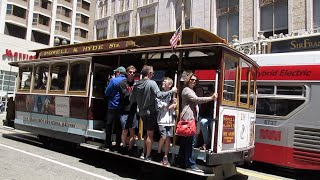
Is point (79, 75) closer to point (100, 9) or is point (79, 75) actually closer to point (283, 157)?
point (283, 157)

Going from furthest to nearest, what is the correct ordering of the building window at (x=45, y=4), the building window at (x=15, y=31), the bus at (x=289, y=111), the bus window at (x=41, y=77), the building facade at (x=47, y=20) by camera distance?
the building window at (x=45, y=4) → the building facade at (x=47, y=20) → the building window at (x=15, y=31) → the bus window at (x=41, y=77) → the bus at (x=289, y=111)

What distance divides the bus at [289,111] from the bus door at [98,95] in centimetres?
424

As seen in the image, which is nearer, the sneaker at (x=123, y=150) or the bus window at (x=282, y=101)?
the sneaker at (x=123, y=150)

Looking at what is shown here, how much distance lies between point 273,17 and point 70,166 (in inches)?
667

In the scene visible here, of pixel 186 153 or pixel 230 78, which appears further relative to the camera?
pixel 230 78

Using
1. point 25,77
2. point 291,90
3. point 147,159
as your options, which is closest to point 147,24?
point 25,77

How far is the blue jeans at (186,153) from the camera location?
21.8 feet

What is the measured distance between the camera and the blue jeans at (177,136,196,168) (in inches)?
261

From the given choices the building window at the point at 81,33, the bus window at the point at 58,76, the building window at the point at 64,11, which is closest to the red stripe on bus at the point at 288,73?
the bus window at the point at 58,76

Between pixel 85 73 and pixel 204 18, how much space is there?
1735 centimetres

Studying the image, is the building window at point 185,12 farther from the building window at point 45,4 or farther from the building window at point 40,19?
the building window at point 45,4

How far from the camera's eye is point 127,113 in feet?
A: 26.6

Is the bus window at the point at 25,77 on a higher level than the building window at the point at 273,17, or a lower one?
lower

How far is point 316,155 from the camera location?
8617 millimetres
